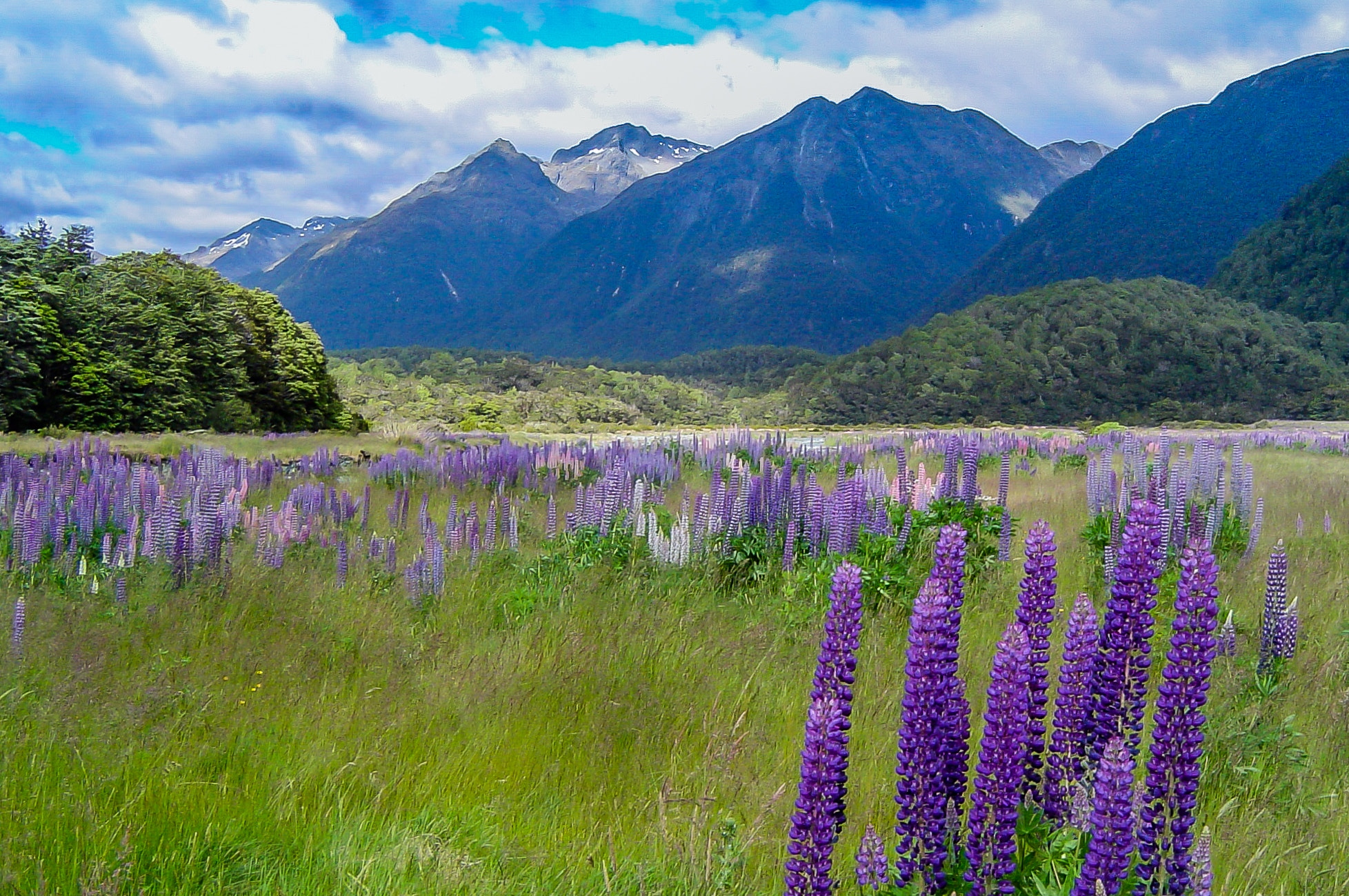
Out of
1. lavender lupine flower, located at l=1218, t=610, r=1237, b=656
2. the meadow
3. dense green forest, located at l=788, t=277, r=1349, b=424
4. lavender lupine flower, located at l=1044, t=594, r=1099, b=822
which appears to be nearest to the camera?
lavender lupine flower, located at l=1044, t=594, r=1099, b=822

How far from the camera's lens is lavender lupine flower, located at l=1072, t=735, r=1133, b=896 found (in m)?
1.44

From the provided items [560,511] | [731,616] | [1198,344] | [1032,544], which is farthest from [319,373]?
[1198,344]

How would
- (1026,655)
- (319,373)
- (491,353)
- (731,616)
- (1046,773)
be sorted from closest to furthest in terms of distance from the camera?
(1026,655) < (1046,773) < (731,616) < (319,373) < (491,353)

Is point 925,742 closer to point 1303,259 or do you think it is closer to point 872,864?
point 872,864

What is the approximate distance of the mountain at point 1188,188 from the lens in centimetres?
10156

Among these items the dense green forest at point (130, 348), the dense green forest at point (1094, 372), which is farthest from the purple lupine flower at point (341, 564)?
the dense green forest at point (1094, 372)

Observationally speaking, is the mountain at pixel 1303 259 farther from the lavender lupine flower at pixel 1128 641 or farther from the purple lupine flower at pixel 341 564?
the lavender lupine flower at pixel 1128 641

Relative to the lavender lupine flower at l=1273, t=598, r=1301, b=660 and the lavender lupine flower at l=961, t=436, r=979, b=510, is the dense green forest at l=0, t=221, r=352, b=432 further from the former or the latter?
the lavender lupine flower at l=1273, t=598, r=1301, b=660

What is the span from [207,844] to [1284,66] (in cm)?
16077

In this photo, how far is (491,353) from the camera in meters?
68.6

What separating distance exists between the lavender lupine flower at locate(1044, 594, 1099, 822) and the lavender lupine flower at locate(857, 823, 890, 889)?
418 mm

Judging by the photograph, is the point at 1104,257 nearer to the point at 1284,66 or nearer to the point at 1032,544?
the point at 1284,66

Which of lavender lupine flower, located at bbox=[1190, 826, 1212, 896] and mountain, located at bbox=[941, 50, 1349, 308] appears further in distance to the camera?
mountain, located at bbox=[941, 50, 1349, 308]

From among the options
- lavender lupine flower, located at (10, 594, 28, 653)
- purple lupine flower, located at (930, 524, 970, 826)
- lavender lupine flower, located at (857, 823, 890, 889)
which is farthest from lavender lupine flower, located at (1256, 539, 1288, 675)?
lavender lupine flower, located at (10, 594, 28, 653)
